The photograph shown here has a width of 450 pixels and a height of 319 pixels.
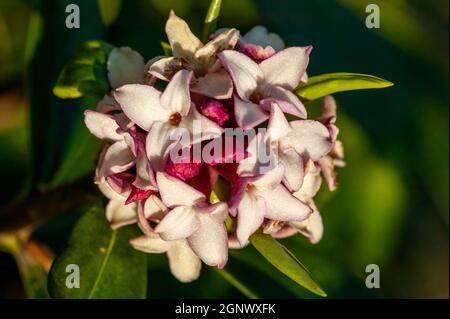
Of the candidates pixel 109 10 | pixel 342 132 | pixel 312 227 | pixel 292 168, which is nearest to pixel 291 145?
pixel 292 168

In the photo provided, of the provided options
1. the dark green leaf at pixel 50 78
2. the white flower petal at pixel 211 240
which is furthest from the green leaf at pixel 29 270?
the white flower petal at pixel 211 240

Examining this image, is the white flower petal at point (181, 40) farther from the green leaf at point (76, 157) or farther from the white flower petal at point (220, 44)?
the green leaf at point (76, 157)

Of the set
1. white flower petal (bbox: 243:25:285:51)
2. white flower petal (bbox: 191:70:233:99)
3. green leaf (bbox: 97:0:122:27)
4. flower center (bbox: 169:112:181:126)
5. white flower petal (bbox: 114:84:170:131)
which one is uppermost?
green leaf (bbox: 97:0:122:27)

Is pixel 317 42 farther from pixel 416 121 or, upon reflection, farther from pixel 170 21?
pixel 170 21

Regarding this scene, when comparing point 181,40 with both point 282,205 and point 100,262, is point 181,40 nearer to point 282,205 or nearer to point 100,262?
point 282,205

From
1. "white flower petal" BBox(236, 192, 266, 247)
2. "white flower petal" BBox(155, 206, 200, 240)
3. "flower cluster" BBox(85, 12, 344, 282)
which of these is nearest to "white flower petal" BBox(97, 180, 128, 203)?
"flower cluster" BBox(85, 12, 344, 282)

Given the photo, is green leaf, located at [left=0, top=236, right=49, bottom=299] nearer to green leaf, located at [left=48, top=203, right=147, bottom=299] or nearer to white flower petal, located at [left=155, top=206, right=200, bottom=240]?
green leaf, located at [left=48, top=203, right=147, bottom=299]

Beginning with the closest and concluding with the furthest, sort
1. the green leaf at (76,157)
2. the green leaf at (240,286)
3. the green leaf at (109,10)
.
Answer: the green leaf at (240,286), the green leaf at (109,10), the green leaf at (76,157)
